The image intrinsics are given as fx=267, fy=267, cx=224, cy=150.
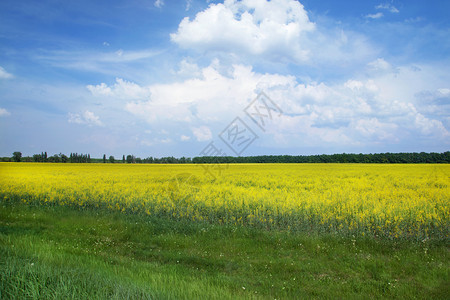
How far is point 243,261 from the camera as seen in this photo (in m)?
7.00

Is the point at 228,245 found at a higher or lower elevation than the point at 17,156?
lower

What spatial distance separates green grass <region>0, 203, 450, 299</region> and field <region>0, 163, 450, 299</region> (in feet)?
0.10

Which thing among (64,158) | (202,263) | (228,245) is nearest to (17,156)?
(64,158)

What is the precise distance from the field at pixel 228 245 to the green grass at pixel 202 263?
1.2 inches

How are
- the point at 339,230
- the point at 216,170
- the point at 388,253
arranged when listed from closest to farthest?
the point at 388,253, the point at 339,230, the point at 216,170

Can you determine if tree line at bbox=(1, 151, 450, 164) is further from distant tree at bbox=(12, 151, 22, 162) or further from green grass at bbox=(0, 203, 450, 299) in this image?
green grass at bbox=(0, 203, 450, 299)

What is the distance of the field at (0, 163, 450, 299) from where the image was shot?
4.41 m

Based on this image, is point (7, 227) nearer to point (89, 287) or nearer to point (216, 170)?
point (89, 287)

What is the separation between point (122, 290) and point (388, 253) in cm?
743

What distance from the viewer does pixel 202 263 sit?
6.97 meters

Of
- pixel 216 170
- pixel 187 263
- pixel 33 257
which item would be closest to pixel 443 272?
pixel 187 263

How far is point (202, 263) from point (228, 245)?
135 centimetres

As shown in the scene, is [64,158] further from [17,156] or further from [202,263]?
[202,263]

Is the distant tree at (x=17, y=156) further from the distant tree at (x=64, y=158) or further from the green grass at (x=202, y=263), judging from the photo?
the green grass at (x=202, y=263)
